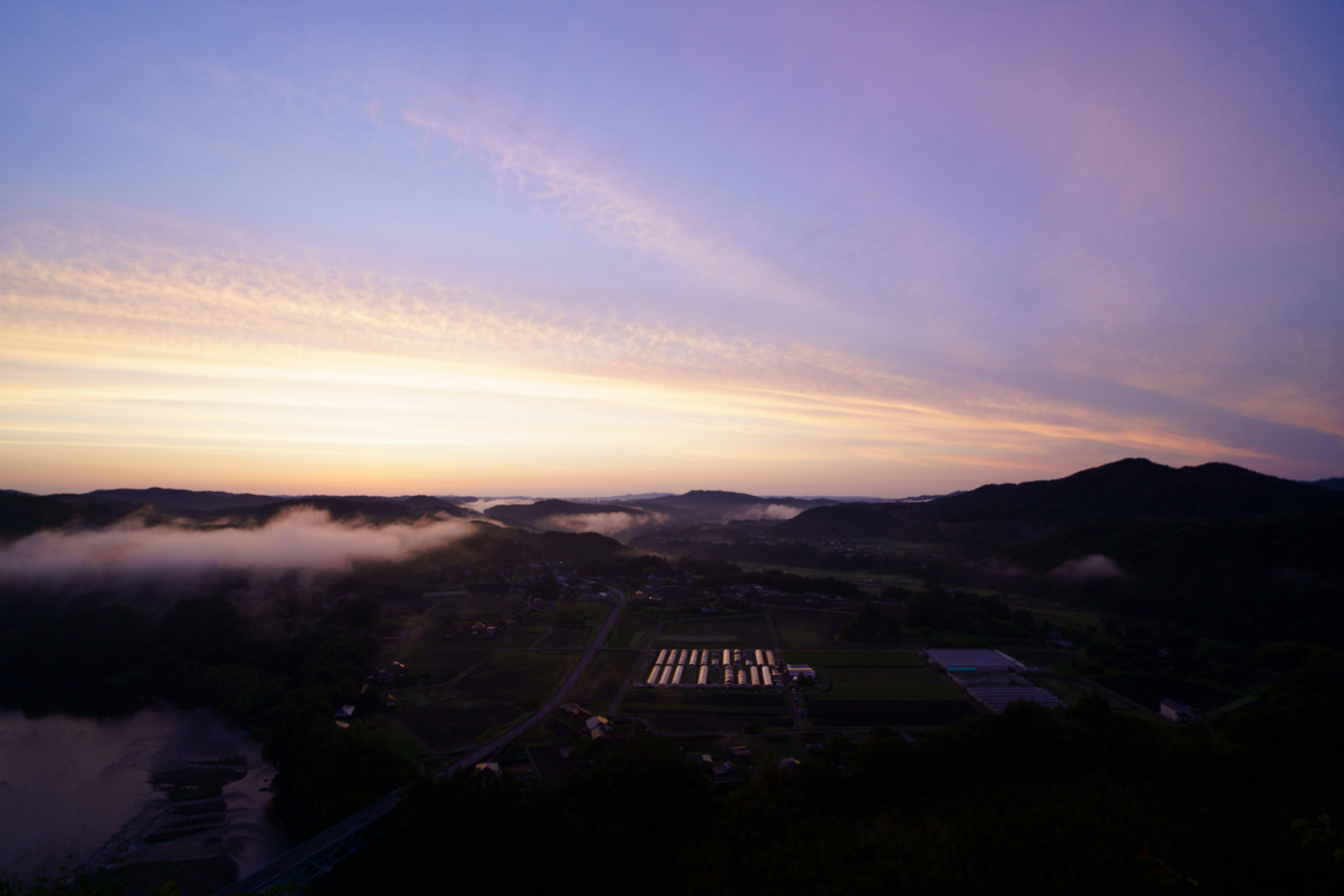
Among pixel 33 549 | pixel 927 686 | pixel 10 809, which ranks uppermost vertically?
pixel 33 549

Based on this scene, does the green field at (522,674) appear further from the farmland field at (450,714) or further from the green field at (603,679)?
the green field at (603,679)

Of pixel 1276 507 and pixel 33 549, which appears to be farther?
pixel 1276 507

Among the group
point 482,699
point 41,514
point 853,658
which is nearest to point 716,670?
point 853,658

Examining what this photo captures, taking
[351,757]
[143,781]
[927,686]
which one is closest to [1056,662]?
[927,686]

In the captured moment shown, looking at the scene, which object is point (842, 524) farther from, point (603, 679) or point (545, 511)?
point (603, 679)

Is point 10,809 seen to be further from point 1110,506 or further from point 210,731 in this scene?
point 1110,506

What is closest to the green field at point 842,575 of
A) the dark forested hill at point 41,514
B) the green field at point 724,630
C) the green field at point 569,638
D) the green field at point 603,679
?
the green field at point 724,630
